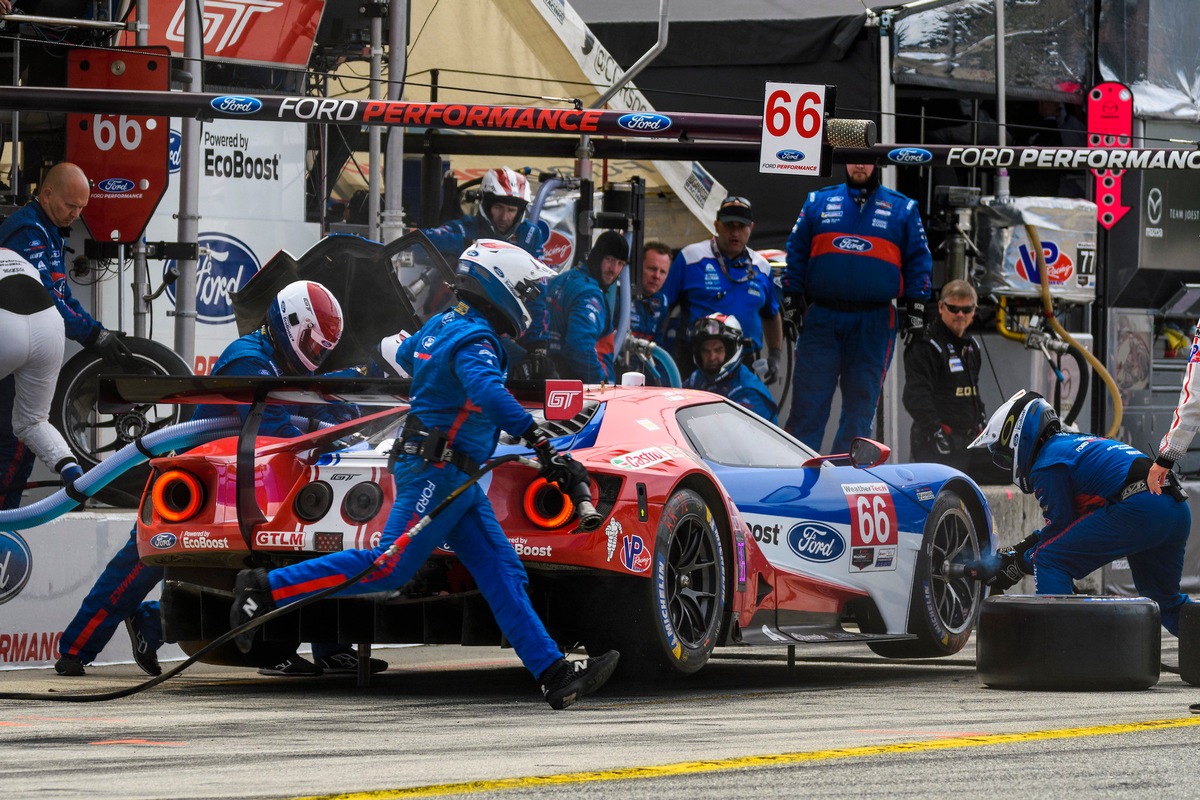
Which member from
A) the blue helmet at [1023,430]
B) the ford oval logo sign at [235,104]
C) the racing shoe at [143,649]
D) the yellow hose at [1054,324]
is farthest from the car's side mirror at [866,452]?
the yellow hose at [1054,324]

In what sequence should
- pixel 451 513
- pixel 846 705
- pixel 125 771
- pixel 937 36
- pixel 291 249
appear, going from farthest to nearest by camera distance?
pixel 937 36 < pixel 291 249 < pixel 846 705 < pixel 451 513 < pixel 125 771

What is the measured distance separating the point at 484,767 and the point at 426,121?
6588 millimetres

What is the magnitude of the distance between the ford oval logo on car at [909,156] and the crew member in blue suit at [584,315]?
72.1 inches

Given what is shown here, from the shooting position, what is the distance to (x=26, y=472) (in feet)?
33.5

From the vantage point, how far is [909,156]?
12.7m

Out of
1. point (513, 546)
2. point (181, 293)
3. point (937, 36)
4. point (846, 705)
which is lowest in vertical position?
point (846, 705)

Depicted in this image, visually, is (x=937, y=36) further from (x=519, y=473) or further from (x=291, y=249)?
(x=519, y=473)

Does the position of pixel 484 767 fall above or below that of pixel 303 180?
below

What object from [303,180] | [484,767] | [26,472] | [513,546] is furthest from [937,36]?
[484,767]

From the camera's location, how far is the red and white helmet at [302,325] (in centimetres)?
902

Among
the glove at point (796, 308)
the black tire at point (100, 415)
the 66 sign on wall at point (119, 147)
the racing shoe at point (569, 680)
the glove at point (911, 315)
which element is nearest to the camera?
the racing shoe at point (569, 680)

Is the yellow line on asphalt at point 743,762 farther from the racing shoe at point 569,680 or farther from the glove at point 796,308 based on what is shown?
the glove at point 796,308

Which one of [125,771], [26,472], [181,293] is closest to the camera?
[125,771]

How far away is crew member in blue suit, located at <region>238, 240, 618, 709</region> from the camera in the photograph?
Result: 7293mm
